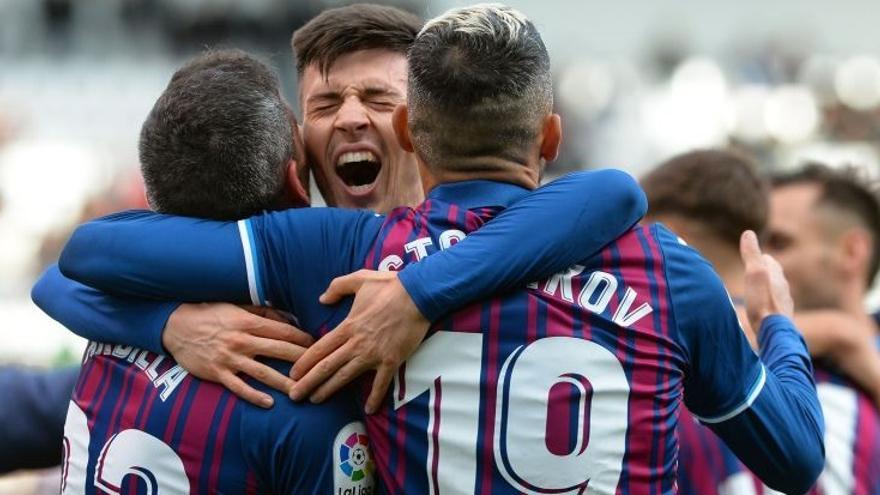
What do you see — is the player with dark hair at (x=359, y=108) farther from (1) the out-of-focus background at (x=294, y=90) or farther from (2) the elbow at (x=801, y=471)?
(1) the out-of-focus background at (x=294, y=90)

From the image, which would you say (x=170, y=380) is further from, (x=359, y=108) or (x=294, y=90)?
(x=294, y=90)

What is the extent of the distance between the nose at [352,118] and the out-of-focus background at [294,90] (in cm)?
353

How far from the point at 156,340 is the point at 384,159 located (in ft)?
2.90

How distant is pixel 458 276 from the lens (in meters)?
2.29

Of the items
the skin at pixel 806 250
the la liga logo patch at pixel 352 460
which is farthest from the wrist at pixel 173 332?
the skin at pixel 806 250

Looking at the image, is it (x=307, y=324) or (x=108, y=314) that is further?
(x=108, y=314)

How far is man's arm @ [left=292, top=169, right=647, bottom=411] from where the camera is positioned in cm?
230

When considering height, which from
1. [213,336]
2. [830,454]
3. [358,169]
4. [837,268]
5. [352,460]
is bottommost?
[830,454]

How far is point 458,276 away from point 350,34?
43.3 inches

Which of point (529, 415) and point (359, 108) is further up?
point (359, 108)

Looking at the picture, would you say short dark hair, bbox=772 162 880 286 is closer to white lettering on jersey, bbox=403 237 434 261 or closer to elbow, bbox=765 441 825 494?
elbow, bbox=765 441 825 494

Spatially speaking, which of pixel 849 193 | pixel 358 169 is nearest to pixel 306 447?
pixel 358 169

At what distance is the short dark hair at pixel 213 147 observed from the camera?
8.23 ft

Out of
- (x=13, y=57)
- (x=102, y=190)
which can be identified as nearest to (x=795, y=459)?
(x=102, y=190)
